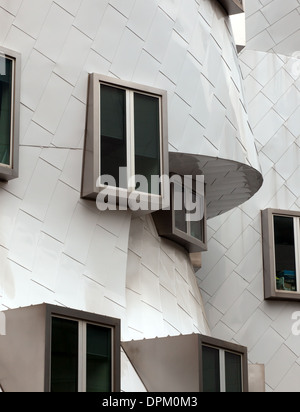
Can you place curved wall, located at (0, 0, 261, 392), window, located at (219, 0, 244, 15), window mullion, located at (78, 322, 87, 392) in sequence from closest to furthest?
1. window mullion, located at (78, 322, 87, 392)
2. curved wall, located at (0, 0, 261, 392)
3. window, located at (219, 0, 244, 15)

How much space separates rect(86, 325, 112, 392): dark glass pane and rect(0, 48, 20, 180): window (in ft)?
7.35

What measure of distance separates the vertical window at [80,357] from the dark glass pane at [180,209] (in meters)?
4.13

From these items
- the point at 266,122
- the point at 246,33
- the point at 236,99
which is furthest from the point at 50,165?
the point at 246,33

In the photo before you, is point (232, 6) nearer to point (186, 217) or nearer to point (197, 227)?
point (186, 217)

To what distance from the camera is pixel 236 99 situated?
1794 cm

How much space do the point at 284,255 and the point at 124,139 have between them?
6844 mm

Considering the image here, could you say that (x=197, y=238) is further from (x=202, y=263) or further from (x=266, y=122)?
(x=266, y=122)

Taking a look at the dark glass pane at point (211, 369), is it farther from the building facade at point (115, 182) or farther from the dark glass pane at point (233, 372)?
the dark glass pane at point (233, 372)

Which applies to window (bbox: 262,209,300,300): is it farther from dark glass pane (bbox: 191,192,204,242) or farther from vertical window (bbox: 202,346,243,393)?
vertical window (bbox: 202,346,243,393)

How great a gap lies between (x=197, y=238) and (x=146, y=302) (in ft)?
8.40

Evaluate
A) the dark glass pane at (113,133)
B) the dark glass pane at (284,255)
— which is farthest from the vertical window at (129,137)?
the dark glass pane at (284,255)

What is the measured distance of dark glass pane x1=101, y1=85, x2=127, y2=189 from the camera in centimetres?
1503

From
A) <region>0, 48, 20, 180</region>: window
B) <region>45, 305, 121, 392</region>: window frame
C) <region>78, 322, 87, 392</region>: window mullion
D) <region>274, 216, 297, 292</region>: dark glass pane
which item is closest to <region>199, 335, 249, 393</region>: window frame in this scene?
<region>45, 305, 121, 392</region>: window frame

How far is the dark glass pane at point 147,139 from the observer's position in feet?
50.3
